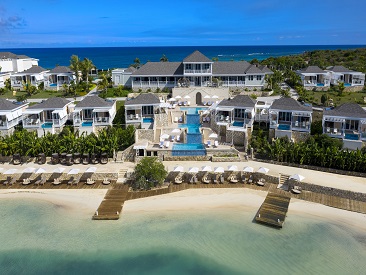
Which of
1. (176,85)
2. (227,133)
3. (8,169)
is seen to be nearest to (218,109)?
(227,133)

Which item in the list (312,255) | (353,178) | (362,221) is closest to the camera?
(312,255)

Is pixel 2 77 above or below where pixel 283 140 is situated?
→ above

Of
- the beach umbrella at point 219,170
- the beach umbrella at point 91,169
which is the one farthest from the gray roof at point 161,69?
the beach umbrella at point 219,170

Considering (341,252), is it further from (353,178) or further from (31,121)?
(31,121)

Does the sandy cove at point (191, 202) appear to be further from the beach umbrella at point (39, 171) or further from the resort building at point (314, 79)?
the resort building at point (314, 79)

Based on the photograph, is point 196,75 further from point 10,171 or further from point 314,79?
point 10,171

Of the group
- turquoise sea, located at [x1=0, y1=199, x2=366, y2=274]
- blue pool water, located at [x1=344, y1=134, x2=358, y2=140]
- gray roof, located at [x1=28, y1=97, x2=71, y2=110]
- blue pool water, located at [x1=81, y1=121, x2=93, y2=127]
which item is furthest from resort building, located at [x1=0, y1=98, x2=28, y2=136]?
blue pool water, located at [x1=344, y1=134, x2=358, y2=140]
